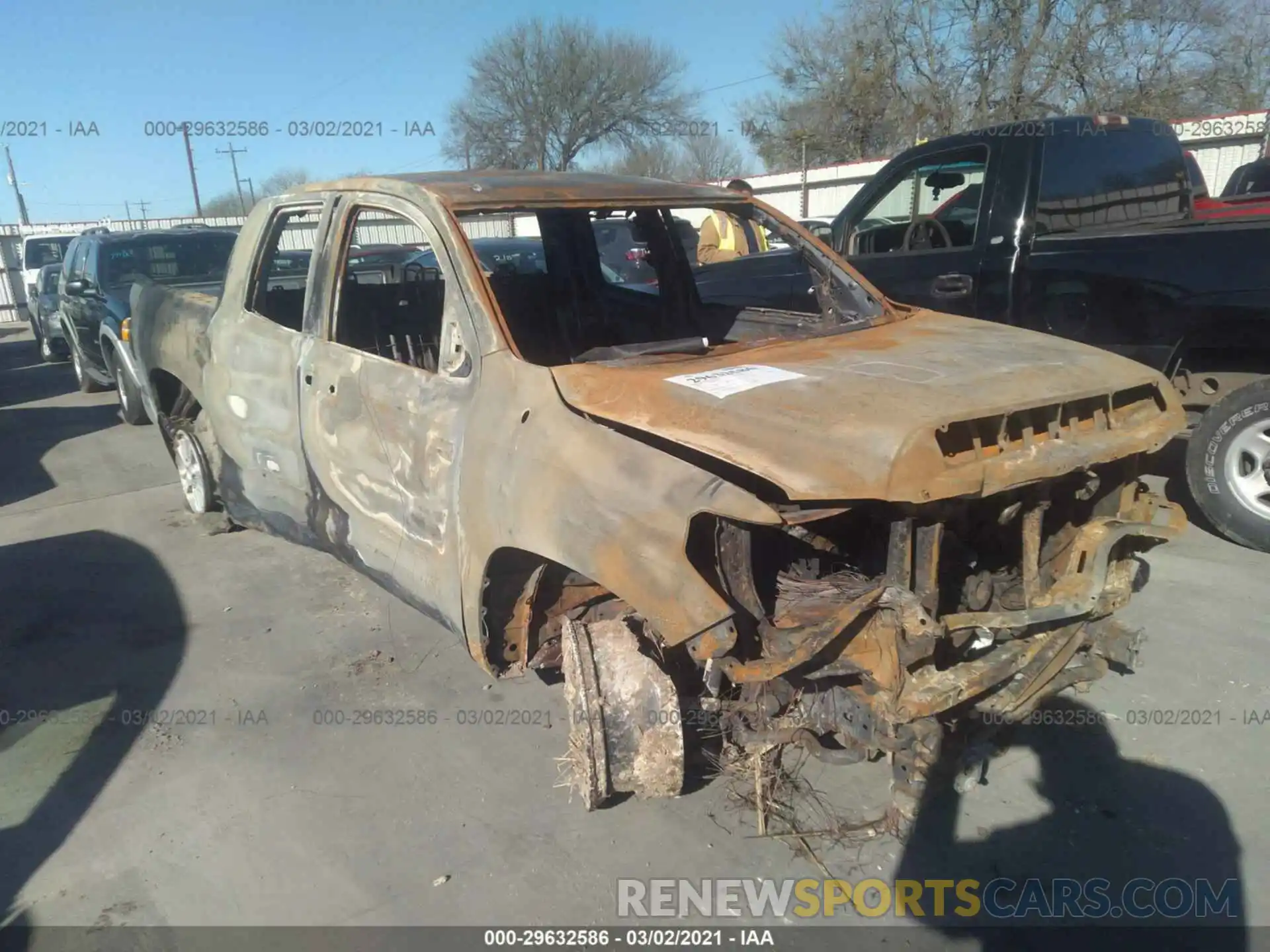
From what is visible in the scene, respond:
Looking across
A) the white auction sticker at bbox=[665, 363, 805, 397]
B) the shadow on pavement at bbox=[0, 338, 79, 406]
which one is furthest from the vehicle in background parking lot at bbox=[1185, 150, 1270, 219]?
the shadow on pavement at bbox=[0, 338, 79, 406]

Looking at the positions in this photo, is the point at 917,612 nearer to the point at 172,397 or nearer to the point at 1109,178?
the point at 1109,178

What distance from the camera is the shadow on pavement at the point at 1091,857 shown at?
8.17 feet

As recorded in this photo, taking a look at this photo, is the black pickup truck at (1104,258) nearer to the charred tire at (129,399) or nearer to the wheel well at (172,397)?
the wheel well at (172,397)

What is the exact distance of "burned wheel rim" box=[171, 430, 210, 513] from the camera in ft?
17.2

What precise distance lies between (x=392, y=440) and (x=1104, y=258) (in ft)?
11.9

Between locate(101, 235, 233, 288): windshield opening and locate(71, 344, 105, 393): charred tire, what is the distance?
1.42 meters

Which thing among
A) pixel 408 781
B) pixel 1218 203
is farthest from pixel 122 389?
pixel 1218 203

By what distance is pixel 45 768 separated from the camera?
3342 mm

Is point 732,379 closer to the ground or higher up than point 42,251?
closer to the ground

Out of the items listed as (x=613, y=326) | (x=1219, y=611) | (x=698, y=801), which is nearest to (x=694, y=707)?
(x=698, y=801)

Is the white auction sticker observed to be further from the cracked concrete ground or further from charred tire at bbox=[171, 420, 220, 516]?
charred tire at bbox=[171, 420, 220, 516]

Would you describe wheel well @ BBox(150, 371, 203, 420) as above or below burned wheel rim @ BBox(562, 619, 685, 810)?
above

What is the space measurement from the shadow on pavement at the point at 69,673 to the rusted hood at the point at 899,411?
2.24m

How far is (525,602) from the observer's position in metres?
3.04
